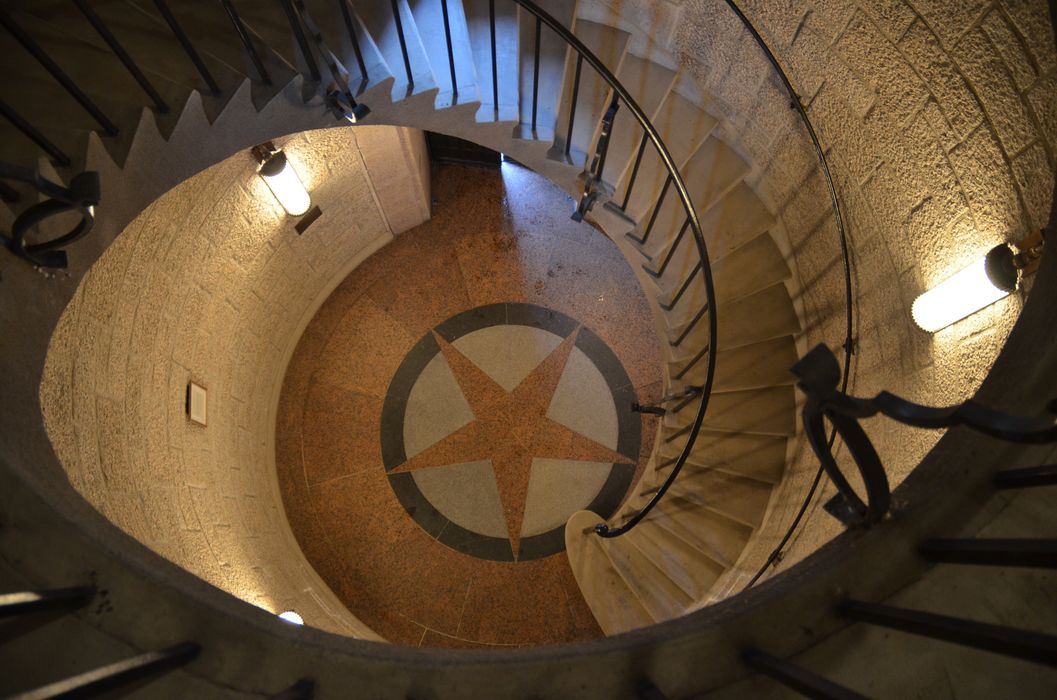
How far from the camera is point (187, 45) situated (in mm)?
2609

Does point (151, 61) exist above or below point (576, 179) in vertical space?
below

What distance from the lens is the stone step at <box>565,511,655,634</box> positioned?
15.1 feet

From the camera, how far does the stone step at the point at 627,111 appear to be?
4125mm

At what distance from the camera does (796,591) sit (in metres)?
1.69

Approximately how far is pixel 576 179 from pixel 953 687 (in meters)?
3.25

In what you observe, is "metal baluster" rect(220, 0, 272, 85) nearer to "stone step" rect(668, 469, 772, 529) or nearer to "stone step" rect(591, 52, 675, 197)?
"stone step" rect(591, 52, 675, 197)

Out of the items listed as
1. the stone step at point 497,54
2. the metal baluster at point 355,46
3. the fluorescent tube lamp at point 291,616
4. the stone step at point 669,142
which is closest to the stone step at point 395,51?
the metal baluster at point 355,46

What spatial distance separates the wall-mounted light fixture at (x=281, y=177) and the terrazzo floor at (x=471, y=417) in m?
1.62

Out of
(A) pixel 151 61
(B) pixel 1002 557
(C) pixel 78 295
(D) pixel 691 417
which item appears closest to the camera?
(B) pixel 1002 557

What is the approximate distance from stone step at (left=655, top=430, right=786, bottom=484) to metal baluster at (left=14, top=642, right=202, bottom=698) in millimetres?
3382

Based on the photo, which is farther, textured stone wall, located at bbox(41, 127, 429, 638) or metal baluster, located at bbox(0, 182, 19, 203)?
textured stone wall, located at bbox(41, 127, 429, 638)

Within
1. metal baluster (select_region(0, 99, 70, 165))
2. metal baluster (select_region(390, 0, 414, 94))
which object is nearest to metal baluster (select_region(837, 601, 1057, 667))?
metal baluster (select_region(0, 99, 70, 165))

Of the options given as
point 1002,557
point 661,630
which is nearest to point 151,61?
point 661,630

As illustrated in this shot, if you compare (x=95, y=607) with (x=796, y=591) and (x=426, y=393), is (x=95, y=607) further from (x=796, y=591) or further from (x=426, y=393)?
(x=426, y=393)
